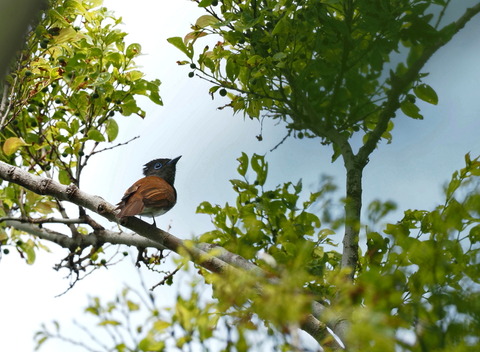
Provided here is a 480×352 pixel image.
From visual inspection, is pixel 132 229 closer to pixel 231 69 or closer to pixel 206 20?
pixel 231 69

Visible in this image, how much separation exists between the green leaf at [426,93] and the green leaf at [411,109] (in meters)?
0.07

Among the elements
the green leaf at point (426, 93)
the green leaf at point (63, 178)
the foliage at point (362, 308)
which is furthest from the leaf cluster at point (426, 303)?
the green leaf at point (63, 178)

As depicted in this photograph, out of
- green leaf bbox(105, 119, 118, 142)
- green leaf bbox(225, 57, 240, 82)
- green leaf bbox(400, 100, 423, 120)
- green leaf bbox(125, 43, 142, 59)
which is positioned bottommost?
green leaf bbox(105, 119, 118, 142)

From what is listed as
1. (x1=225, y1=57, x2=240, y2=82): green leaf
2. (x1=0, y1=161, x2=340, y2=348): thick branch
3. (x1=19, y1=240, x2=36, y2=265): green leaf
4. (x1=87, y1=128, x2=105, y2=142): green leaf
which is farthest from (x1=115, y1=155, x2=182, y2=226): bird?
(x1=19, y1=240, x2=36, y2=265): green leaf

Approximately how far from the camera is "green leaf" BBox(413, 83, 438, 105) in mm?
3689

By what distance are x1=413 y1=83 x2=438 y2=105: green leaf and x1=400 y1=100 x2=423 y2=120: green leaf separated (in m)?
0.07

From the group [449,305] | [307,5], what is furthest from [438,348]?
[307,5]

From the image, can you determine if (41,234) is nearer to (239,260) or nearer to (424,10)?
(239,260)

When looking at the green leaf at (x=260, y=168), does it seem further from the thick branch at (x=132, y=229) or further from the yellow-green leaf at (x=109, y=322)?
the yellow-green leaf at (x=109, y=322)

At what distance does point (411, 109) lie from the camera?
12.3ft

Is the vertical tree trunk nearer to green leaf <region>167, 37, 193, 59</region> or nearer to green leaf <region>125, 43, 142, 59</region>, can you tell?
green leaf <region>167, 37, 193, 59</region>

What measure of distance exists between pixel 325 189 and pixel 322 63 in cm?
99

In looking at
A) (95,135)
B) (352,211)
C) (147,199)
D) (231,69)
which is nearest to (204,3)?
(231,69)

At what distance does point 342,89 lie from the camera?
3783 millimetres
